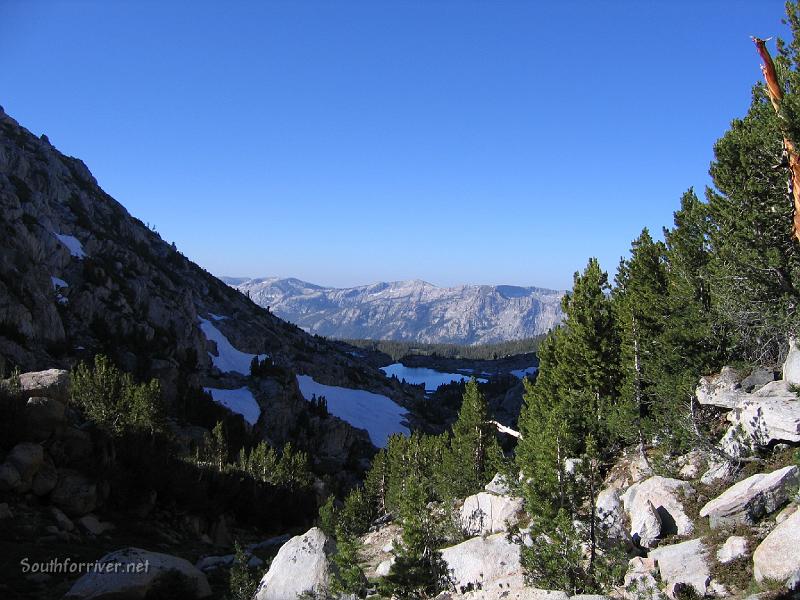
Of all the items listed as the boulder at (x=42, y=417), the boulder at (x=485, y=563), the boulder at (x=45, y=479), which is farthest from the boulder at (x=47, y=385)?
the boulder at (x=485, y=563)

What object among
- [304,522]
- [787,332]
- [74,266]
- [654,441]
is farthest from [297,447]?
[787,332]

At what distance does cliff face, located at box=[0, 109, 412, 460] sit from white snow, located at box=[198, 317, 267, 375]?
36 cm

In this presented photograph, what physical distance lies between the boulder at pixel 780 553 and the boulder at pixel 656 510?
3193 millimetres

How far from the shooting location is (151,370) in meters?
71.6

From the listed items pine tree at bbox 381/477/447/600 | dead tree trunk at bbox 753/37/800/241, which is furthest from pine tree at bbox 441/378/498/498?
dead tree trunk at bbox 753/37/800/241

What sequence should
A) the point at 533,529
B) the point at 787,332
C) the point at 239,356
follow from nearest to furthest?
the point at 533,529 → the point at 787,332 → the point at 239,356

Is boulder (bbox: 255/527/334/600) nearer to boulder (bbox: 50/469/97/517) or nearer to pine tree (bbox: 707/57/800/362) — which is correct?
boulder (bbox: 50/469/97/517)

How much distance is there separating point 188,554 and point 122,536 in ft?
12.5

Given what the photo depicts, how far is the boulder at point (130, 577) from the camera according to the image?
1545cm

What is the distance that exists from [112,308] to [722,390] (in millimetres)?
84829

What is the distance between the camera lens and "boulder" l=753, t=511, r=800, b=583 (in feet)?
33.2

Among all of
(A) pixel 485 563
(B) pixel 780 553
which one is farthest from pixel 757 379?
(A) pixel 485 563

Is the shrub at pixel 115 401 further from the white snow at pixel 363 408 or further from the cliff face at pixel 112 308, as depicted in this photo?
the white snow at pixel 363 408

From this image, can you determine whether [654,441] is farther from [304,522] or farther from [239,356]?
[239,356]
